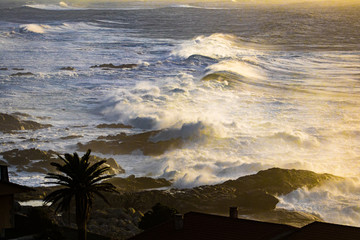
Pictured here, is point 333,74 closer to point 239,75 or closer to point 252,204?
point 239,75

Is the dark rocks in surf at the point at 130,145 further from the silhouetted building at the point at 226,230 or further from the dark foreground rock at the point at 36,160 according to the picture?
the silhouetted building at the point at 226,230

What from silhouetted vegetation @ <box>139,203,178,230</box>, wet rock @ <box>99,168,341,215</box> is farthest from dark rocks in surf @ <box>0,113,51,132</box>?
silhouetted vegetation @ <box>139,203,178,230</box>

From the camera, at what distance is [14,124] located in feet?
236

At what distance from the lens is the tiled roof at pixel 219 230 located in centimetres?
2569

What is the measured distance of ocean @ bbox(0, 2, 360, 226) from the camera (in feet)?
197

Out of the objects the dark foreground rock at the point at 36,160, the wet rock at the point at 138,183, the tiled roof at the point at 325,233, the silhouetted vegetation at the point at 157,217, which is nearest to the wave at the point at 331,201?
the wet rock at the point at 138,183

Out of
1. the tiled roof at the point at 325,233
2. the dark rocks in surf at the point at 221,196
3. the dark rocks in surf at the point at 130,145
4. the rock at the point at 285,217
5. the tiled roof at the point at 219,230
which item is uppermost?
the dark rocks in surf at the point at 130,145

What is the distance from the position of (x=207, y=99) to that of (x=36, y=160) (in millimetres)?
32806

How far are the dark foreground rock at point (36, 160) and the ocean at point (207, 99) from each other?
132 centimetres

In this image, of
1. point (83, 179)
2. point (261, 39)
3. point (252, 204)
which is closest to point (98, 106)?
point (252, 204)

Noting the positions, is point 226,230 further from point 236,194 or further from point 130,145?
point 130,145

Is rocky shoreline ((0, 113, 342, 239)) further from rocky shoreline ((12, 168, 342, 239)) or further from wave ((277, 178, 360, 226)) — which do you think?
wave ((277, 178, 360, 226))

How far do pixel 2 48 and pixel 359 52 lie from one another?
62.0m

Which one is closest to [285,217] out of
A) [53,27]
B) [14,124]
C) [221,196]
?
[221,196]
